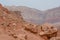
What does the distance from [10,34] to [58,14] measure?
77.2 feet

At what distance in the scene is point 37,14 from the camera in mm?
27844

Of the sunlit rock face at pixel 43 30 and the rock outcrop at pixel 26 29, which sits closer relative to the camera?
the rock outcrop at pixel 26 29

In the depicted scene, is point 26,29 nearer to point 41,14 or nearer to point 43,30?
point 43,30

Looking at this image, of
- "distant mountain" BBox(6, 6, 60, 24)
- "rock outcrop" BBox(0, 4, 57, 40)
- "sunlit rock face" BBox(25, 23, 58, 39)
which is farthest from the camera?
"distant mountain" BBox(6, 6, 60, 24)

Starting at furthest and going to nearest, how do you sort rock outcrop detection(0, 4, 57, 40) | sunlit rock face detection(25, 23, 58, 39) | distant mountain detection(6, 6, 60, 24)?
1. distant mountain detection(6, 6, 60, 24)
2. sunlit rock face detection(25, 23, 58, 39)
3. rock outcrop detection(0, 4, 57, 40)

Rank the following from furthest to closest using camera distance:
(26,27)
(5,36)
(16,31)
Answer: (26,27), (16,31), (5,36)

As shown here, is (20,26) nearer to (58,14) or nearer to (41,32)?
(41,32)

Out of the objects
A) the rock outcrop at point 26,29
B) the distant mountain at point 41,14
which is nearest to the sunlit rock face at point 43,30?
the rock outcrop at point 26,29

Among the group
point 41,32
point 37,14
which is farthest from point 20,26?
point 37,14

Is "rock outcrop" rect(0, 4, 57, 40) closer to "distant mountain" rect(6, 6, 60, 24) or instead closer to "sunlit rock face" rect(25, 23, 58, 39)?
"sunlit rock face" rect(25, 23, 58, 39)

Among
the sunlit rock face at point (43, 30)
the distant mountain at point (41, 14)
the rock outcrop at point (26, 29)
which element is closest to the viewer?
the rock outcrop at point (26, 29)

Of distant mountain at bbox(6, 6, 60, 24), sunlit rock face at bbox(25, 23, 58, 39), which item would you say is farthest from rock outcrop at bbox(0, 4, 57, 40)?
distant mountain at bbox(6, 6, 60, 24)

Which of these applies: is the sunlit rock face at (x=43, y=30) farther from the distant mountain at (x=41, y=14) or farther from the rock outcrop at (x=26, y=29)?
the distant mountain at (x=41, y=14)

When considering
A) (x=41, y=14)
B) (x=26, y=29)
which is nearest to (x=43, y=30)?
(x=26, y=29)
